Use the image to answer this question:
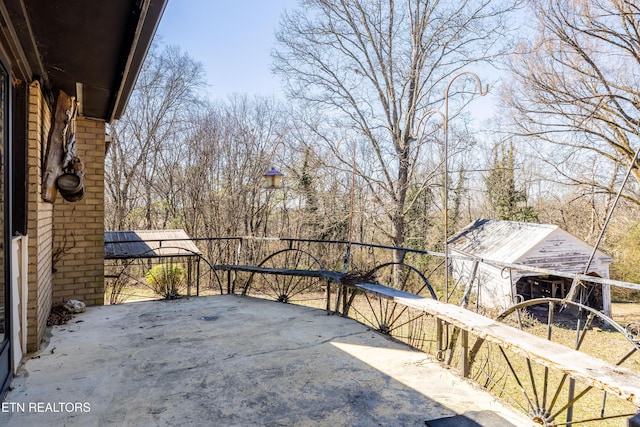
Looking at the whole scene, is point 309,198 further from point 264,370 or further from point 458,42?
point 264,370

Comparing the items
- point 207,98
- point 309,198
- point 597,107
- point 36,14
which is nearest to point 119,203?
point 207,98

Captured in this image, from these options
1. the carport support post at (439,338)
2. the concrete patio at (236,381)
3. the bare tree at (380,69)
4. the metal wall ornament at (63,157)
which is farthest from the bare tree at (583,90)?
the metal wall ornament at (63,157)

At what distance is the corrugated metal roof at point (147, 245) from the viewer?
5.11 meters

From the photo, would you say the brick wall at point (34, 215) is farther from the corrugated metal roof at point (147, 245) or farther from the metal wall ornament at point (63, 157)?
the corrugated metal roof at point (147, 245)

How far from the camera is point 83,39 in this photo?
96.5 inches

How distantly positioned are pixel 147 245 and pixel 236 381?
3699 millimetres

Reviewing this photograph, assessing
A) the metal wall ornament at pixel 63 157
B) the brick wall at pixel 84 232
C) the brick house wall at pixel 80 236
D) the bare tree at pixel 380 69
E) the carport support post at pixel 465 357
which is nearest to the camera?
the carport support post at pixel 465 357

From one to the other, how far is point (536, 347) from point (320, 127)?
35.0 ft

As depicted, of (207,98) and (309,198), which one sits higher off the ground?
(207,98)

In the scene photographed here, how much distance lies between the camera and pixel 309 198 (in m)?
12.7

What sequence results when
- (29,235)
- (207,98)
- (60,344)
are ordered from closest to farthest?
(29,235), (60,344), (207,98)

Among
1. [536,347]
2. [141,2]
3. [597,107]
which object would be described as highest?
[597,107]

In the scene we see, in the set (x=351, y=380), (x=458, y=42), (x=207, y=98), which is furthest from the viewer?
(x=207, y=98)

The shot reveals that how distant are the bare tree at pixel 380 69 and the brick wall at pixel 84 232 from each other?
8.00 m
